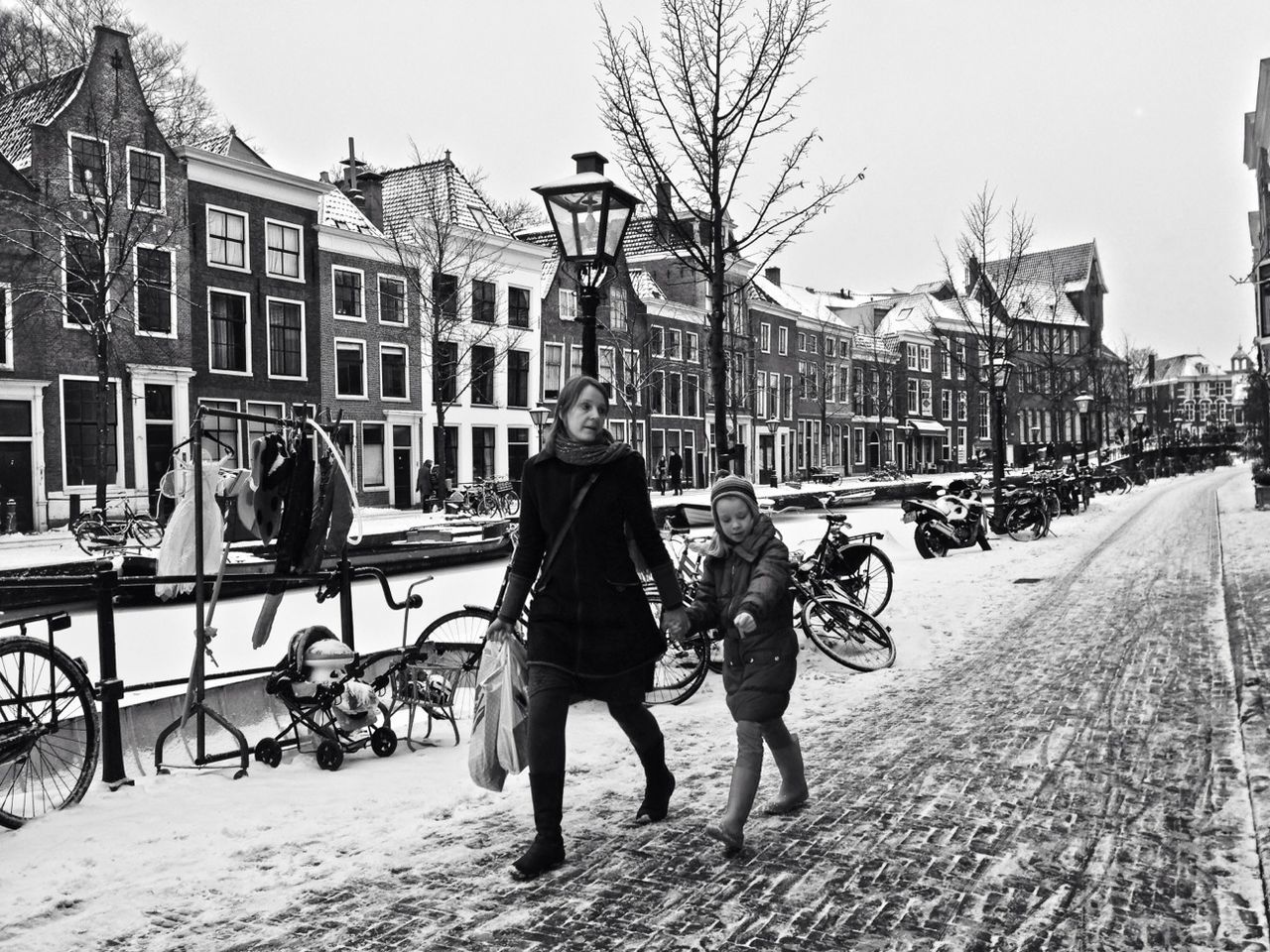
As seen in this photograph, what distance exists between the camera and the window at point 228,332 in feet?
92.1

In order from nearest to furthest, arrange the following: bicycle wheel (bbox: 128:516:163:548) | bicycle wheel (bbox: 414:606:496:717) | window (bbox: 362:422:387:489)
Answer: bicycle wheel (bbox: 414:606:496:717), bicycle wheel (bbox: 128:516:163:548), window (bbox: 362:422:387:489)

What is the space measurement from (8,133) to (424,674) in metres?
26.1

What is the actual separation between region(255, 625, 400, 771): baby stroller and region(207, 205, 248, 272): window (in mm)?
25383

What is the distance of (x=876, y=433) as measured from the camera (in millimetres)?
63469

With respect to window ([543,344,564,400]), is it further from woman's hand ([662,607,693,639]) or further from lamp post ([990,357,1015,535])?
woman's hand ([662,607,693,639])

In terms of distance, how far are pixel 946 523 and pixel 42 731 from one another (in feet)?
44.3

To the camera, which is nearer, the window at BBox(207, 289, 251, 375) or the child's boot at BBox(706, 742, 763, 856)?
the child's boot at BBox(706, 742, 763, 856)

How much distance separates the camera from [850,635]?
7.79 meters

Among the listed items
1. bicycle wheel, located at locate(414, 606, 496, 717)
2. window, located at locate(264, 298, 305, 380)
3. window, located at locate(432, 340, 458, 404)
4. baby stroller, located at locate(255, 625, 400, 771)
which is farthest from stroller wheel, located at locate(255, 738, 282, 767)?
window, located at locate(432, 340, 458, 404)

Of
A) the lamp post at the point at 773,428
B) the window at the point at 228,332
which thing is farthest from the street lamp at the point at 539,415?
the lamp post at the point at 773,428

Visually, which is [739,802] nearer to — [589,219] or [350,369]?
[589,219]

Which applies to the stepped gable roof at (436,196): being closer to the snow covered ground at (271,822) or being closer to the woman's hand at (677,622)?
the snow covered ground at (271,822)

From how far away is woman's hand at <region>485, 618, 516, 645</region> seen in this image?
3912mm

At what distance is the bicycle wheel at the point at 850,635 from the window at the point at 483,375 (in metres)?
26.9
